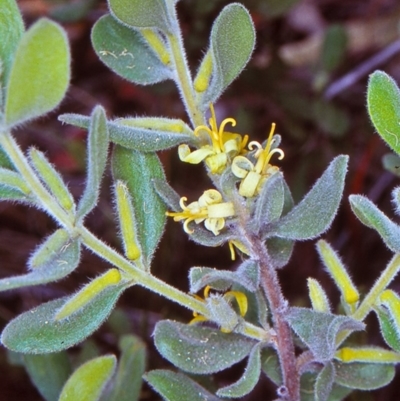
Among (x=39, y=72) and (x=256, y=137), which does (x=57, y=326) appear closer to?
(x=39, y=72)

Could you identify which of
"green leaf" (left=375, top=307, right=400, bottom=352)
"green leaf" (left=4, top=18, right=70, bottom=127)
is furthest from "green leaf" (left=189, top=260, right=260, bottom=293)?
"green leaf" (left=4, top=18, right=70, bottom=127)

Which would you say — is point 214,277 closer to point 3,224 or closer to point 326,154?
point 326,154

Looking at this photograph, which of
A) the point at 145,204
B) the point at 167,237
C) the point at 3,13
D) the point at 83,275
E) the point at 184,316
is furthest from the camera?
the point at 83,275

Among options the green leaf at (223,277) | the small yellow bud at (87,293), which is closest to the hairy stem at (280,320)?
the green leaf at (223,277)

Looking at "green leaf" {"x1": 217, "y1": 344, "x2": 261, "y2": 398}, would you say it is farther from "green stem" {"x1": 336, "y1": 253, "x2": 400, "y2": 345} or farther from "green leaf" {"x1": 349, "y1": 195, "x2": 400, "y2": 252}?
"green leaf" {"x1": 349, "y1": 195, "x2": 400, "y2": 252}

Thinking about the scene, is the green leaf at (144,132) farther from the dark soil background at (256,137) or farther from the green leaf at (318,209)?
the dark soil background at (256,137)

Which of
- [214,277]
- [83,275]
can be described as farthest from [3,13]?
[83,275]
